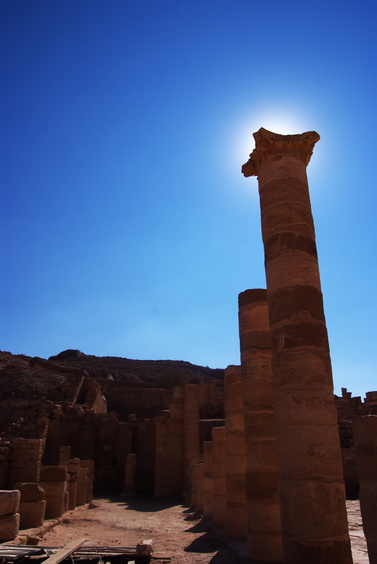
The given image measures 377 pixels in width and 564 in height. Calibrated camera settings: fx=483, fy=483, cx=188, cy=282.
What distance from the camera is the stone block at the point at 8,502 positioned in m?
9.66

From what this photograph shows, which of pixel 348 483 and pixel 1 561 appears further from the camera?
pixel 348 483

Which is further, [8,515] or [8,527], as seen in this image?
[8,515]

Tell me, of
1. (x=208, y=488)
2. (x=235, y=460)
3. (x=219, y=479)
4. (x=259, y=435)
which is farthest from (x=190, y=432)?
(x=259, y=435)

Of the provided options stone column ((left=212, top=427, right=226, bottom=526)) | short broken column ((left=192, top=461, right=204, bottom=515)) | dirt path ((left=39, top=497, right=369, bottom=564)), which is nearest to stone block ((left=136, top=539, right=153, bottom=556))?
dirt path ((left=39, top=497, right=369, bottom=564))

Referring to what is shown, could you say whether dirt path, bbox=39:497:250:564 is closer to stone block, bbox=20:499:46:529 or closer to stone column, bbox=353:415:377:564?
stone block, bbox=20:499:46:529

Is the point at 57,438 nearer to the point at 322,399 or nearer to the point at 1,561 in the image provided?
the point at 1,561

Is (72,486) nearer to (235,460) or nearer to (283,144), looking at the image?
(235,460)

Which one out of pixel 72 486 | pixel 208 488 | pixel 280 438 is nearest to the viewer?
pixel 280 438

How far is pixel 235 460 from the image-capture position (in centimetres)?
1083

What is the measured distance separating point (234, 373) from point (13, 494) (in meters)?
5.47

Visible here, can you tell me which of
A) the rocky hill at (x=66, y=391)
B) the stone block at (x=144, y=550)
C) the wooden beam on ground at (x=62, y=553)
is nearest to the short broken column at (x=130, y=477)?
the rocky hill at (x=66, y=391)

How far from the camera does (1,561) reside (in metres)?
7.77

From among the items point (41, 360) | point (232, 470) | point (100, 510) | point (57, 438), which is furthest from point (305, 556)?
point (41, 360)

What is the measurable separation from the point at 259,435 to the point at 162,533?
17.3ft
